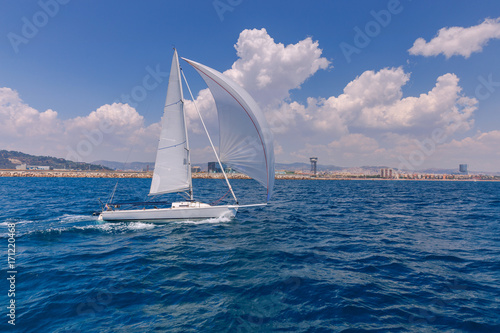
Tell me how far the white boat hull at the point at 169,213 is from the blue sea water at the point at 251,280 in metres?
1.13

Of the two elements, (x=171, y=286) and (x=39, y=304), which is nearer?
(x=39, y=304)

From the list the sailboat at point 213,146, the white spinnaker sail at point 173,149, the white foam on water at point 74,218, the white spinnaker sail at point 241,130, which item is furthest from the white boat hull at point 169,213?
the white spinnaker sail at point 241,130

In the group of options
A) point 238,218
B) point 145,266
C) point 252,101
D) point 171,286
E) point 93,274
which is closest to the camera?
point 171,286

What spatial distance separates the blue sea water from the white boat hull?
113 centimetres

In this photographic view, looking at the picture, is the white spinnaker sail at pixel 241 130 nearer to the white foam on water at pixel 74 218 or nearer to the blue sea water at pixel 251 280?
the blue sea water at pixel 251 280

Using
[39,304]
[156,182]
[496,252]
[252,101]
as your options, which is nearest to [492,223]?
[496,252]

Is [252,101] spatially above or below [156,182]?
above

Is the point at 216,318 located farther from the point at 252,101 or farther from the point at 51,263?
the point at 252,101

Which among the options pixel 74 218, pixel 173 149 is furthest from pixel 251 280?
pixel 74 218

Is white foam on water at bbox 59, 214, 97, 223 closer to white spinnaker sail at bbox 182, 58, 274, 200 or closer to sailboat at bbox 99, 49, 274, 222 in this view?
sailboat at bbox 99, 49, 274, 222

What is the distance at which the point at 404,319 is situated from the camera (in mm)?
5836

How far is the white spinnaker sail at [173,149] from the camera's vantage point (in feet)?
54.9

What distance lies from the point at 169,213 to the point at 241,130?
732cm

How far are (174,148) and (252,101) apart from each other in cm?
674
